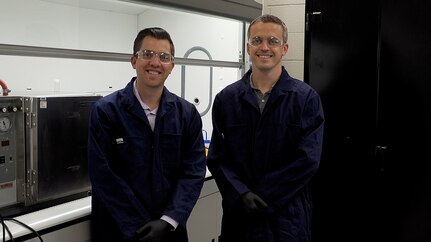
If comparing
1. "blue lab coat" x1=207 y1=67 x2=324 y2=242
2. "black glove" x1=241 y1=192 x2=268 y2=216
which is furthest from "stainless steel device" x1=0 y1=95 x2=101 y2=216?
"black glove" x1=241 y1=192 x2=268 y2=216

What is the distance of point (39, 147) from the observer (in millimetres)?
1354

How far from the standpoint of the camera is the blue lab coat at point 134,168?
1263 mm

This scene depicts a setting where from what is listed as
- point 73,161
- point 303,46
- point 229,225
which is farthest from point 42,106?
point 303,46

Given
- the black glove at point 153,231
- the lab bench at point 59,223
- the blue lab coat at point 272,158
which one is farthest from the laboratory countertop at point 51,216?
the blue lab coat at point 272,158

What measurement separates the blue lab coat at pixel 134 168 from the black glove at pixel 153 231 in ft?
0.08

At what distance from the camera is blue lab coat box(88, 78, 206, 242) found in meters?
1.26

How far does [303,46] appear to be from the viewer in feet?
8.15

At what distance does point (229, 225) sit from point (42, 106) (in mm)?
802

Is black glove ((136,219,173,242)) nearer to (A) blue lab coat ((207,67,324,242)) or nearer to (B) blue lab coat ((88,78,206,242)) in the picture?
(B) blue lab coat ((88,78,206,242))

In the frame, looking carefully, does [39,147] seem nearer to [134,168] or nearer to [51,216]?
[51,216]

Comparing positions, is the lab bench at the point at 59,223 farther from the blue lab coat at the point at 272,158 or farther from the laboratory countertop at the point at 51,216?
the blue lab coat at the point at 272,158

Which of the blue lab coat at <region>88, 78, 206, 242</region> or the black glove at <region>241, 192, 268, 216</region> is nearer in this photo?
the blue lab coat at <region>88, 78, 206, 242</region>

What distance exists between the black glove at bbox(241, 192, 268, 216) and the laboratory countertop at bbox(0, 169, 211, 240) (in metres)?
0.56

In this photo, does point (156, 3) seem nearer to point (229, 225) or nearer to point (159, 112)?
point (159, 112)
